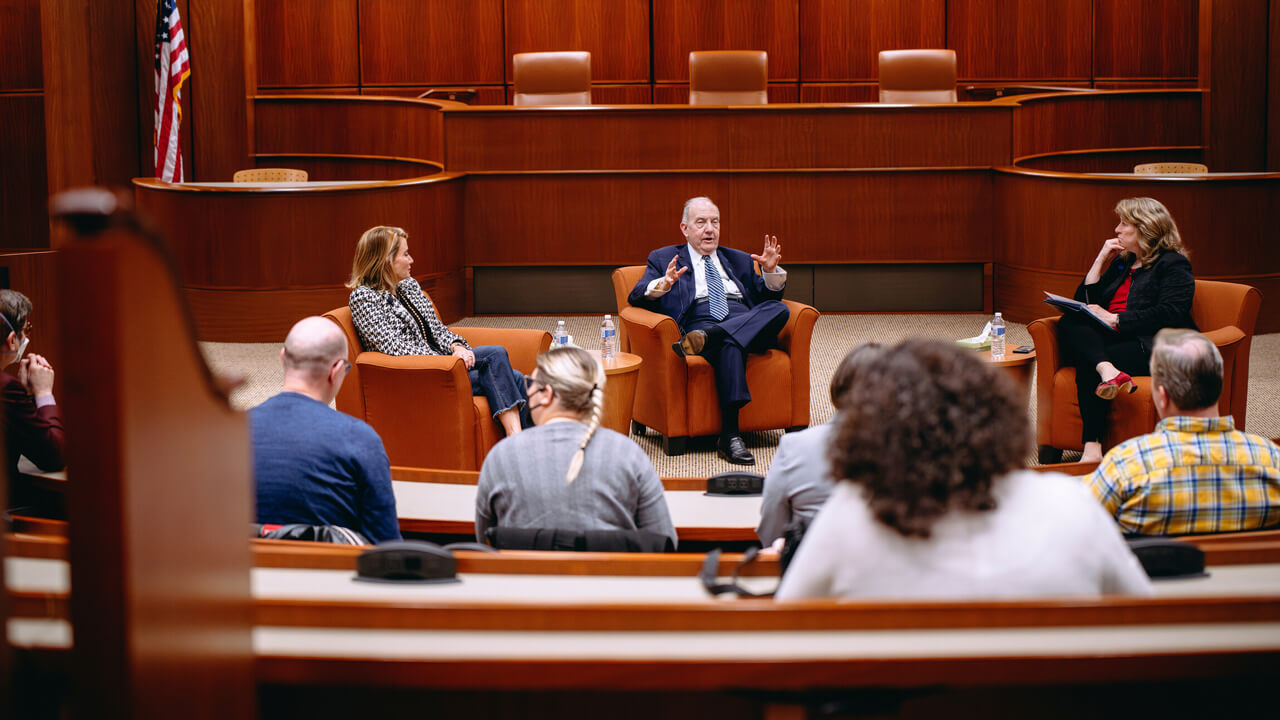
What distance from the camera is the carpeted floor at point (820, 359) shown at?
5352 mm

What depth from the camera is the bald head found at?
2895 millimetres

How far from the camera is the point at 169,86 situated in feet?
28.6

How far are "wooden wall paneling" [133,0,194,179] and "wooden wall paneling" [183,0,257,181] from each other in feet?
0.13

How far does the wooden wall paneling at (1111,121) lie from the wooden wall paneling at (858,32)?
2.02 m

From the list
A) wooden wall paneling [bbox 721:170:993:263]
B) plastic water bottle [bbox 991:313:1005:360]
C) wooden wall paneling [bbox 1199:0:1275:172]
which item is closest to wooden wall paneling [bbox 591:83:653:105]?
wooden wall paneling [bbox 721:170:993:263]

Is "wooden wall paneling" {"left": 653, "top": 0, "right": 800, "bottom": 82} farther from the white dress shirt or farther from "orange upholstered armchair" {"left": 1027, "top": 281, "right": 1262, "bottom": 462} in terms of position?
"orange upholstered armchair" {"left": 1027, "top": 281, "right": 1262, "bottom": 462}

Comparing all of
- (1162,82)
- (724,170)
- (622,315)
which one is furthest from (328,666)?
(1162,82)

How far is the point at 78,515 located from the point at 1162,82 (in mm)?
11156

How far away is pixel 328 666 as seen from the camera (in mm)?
1331

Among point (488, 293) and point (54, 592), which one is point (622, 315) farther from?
point (54, 592)

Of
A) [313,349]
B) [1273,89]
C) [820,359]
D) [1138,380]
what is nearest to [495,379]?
[313,349]

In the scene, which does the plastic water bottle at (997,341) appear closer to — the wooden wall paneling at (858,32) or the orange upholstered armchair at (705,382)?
the orange upholstered armchair at (705,382)

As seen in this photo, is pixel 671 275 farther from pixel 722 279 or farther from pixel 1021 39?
pixel 1021 39

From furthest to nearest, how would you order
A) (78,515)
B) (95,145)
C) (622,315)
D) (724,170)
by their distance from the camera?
1. (95,145)
2. (724,170)
3. (622,315)
4. (78,515)
